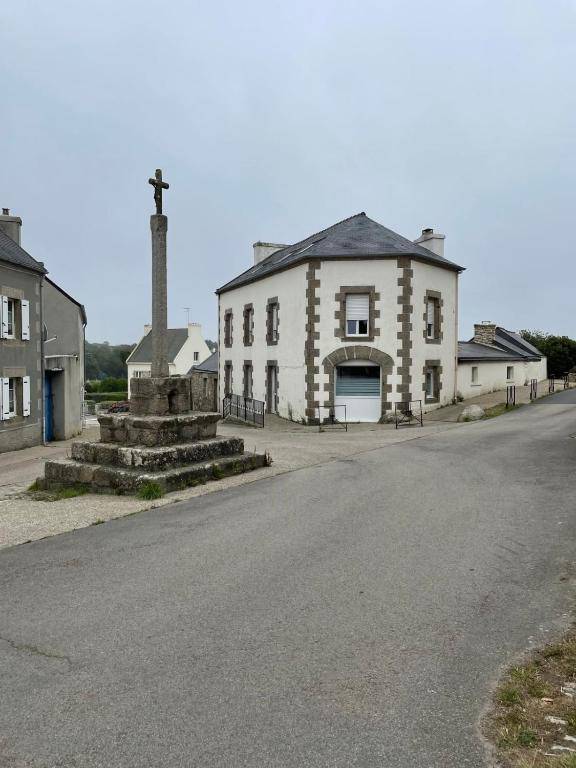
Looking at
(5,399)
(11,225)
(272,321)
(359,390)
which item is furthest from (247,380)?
(5,399)

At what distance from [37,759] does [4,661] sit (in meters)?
1.21

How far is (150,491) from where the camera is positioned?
30.5 feet

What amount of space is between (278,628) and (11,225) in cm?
1963

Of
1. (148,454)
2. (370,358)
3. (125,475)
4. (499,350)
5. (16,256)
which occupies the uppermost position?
(16,256)

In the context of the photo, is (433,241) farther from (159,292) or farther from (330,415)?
(159,292)

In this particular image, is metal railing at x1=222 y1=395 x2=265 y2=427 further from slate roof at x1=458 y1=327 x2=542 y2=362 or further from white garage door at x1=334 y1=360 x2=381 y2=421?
slate roof at x1=458 y1=327 x2=542 y2=362

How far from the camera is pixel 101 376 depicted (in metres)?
90.6

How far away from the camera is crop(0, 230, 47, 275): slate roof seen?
56.5 ft

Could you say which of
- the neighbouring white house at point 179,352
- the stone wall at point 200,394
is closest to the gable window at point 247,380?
the stone wall at point 200,394

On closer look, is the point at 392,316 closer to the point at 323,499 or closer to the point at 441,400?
the point at 441,400

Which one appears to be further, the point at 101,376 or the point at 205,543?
the point at 101,376

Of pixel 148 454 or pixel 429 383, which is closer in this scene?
pixel 148 454

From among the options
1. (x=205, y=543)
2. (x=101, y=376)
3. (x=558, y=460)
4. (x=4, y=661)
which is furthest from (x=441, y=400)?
(x=101, y=376)

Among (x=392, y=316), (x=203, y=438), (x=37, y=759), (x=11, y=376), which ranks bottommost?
(x=37, y=759)
